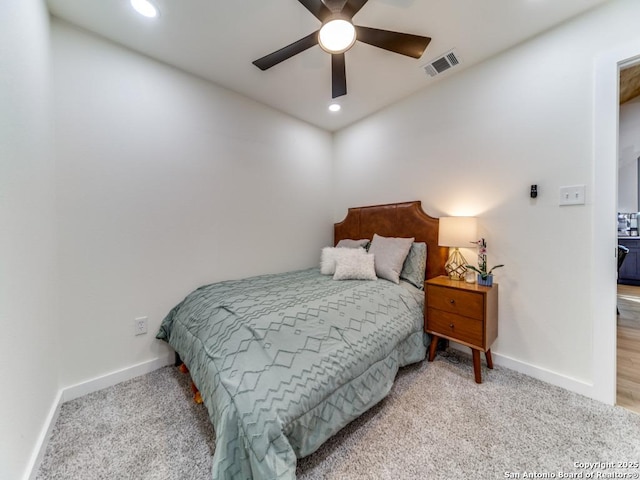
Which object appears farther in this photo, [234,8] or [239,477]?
[234,8]

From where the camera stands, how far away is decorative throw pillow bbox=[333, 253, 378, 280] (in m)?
2.33

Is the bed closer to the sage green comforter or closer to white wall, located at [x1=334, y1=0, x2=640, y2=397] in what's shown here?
the sage green comforter

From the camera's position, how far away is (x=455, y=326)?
1.88m

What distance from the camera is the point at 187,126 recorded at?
7.28 ft

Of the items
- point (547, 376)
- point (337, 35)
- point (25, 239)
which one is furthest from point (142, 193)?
point (547, 376)

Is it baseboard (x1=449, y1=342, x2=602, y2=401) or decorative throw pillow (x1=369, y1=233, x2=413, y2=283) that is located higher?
decorative throw pillow (x1=369, y1=233, x2=413, y2=283)

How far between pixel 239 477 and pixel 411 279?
75.5 inches

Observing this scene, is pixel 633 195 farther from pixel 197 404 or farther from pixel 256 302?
pixel 197 404

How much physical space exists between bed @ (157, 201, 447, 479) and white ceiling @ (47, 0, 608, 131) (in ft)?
6.49

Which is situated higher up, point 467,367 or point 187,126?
point 187,126

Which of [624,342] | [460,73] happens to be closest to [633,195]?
[624,342]

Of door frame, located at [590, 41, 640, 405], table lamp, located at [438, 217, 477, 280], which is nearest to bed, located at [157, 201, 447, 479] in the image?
table lamp, located at [438, 217, 477, 280]

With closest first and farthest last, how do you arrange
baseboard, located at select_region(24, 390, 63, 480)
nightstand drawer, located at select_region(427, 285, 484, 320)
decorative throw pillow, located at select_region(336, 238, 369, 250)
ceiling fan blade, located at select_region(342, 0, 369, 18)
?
baseboard, located at select_region(24, 390, 63, 480), ceiling fan blade, located at select_region(342, 0, 369, 18), nightstand drawer, located at select_region(427, 285, 484, 320), decorative throw pillow, located at select_region(336, 238, 369, 250)

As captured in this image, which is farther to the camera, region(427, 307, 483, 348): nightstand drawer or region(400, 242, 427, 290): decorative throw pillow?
region(400, 242, 427, 290): decorative throw pillow
